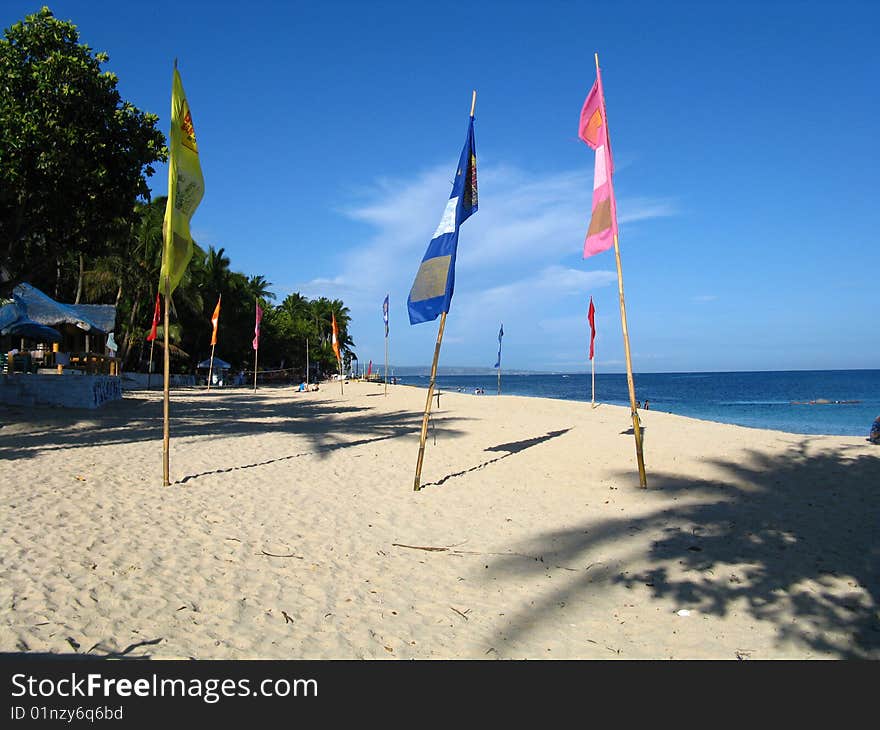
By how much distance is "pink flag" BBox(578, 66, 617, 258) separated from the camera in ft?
26.8

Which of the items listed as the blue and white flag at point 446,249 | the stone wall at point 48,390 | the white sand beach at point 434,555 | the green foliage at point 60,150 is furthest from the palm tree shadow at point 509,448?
the stone wall at point 48,390

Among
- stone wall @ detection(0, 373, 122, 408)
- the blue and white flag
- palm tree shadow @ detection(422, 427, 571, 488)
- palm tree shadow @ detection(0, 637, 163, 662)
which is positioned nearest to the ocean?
palm tree shadow @ detection(422, 427, 571, 488)

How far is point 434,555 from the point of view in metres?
5.70

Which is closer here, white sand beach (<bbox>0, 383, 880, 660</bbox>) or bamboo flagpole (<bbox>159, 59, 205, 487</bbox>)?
white sand beach (<bbox>0, 383, 880, 660</bbox>)

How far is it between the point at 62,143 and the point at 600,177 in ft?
36.2

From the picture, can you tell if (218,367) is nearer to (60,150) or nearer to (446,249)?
(60,150)

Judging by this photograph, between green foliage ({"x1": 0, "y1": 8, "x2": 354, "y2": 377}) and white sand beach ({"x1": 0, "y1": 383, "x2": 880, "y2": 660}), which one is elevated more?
green foliage ({"x1": 0, "y1": 8, "x2": 354, "y2": 377})

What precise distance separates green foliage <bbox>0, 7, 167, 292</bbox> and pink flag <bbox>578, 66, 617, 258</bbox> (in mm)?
10498

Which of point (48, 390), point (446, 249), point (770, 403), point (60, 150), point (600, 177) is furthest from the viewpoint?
point (770, 403)

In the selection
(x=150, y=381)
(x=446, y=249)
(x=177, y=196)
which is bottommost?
(x=150, y=381)

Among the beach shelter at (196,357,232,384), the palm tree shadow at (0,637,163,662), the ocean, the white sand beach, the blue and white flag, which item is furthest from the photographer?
the beach shelter at (196,357,232,384)

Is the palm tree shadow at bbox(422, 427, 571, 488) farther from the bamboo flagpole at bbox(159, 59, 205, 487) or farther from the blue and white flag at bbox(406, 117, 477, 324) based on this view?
the bamboo flagpole at bbox(159, 59, 205, 487)

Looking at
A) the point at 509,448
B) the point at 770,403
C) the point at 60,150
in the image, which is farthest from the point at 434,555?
the point at 770,403
